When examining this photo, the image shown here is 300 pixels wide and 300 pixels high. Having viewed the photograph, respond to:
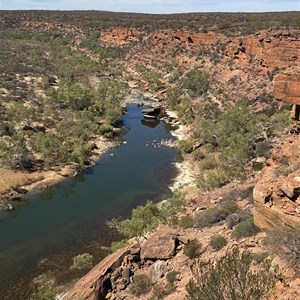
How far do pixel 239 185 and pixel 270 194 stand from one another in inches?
515

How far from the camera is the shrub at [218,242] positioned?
19859mm

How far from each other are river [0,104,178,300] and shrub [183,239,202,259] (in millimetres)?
10004

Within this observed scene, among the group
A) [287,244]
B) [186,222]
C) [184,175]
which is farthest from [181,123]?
[287,244]

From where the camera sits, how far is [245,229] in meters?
19.6

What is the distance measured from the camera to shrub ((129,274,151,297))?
1950 cm

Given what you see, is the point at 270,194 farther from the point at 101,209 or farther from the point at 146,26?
the point at 146,26

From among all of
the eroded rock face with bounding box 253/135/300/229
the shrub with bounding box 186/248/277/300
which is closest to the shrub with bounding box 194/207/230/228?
the eroded rock face with bounding box 253/135/300/229

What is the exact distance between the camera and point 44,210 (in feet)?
123

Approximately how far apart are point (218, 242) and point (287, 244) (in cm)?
471

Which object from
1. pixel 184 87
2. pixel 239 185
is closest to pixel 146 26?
pixel 184 87

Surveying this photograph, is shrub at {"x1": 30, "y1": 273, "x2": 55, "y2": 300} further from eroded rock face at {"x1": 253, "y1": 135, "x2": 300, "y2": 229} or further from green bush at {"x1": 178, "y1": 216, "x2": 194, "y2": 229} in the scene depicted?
eroded rock face at {"x1": 253, "y1": 135, "x2": 300, "y2": 229}

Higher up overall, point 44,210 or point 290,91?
point 290,91

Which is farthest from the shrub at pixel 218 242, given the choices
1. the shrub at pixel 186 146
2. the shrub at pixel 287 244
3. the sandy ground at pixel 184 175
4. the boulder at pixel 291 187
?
the shrub at pixel 186 146

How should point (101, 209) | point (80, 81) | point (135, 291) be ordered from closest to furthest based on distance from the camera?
point (135, 291), point (101, 209), point (80, 81)
